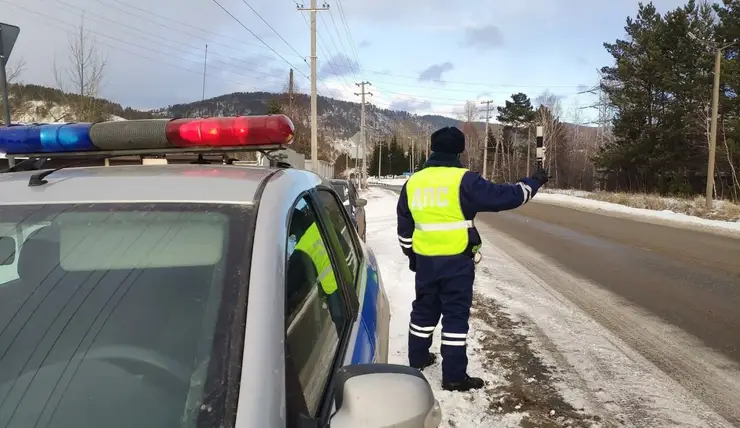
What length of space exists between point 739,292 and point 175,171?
23.9 feet

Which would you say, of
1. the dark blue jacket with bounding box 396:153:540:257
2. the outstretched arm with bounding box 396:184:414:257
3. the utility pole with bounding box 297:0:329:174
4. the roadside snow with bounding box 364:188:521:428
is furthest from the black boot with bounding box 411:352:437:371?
the utility pole with bounding box 297:0:329:174

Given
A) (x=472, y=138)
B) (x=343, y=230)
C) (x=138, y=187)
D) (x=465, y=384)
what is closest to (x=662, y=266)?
(x=465, y=384)

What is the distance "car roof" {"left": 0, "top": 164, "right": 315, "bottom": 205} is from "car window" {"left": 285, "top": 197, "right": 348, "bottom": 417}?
213 mm

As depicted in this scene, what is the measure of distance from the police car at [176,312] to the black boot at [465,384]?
77.3 inches

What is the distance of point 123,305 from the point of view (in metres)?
1.42

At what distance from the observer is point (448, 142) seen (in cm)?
375

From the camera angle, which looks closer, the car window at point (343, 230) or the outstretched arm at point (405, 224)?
the car window at point (343, 230)

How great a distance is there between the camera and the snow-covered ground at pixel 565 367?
332 cm

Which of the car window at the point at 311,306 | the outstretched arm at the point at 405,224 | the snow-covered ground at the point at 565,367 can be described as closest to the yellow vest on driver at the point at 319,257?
the car window at the point at 311,306

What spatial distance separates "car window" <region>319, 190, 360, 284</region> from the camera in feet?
8.35

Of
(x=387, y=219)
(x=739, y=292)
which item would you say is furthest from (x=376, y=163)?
(x=739, y=292)

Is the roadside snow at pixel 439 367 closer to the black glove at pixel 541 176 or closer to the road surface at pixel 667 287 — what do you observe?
the road surface at pixel 667 287

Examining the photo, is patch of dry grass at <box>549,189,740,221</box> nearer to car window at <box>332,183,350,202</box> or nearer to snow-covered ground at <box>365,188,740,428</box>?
car window at <box>332,183,350,202</box>

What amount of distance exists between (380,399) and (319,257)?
914mm
